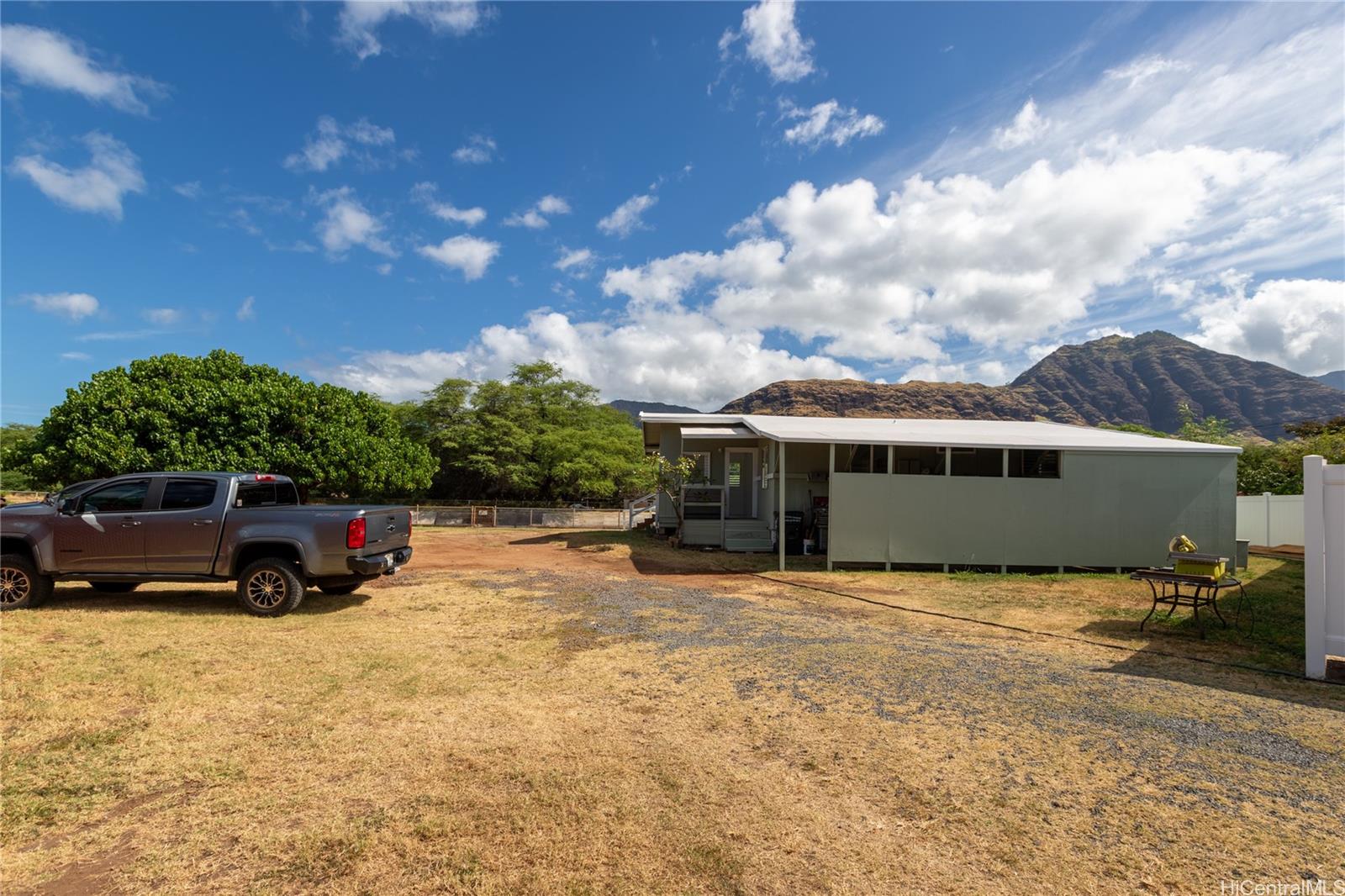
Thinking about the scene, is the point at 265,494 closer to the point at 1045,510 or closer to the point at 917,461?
the point at 917,461

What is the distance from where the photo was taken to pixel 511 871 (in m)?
2.69

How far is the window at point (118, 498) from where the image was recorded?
24.3 feet

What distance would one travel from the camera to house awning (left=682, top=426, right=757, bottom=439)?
15078 millimetres

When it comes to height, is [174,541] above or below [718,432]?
below

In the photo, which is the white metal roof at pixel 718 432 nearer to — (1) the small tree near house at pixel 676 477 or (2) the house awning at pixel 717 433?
(2) the house awning at pixel 717 433

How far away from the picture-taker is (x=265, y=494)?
8.10 metres

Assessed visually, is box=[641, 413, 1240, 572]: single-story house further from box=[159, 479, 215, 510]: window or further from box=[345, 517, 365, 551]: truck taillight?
box=[159, 479, 215, 510]: window

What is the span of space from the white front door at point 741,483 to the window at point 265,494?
10925 millimetres

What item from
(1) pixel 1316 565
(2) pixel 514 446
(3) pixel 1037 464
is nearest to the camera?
(1) pixel 1316 565

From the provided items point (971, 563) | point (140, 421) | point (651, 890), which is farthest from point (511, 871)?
point (140, 421)

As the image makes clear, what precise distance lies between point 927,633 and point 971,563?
19.7 feet

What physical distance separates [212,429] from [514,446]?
1729cm

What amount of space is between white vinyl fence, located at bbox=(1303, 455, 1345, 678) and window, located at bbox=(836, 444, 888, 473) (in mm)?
8425

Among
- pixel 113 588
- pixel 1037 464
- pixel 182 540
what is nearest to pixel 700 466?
pixel 1037 464
